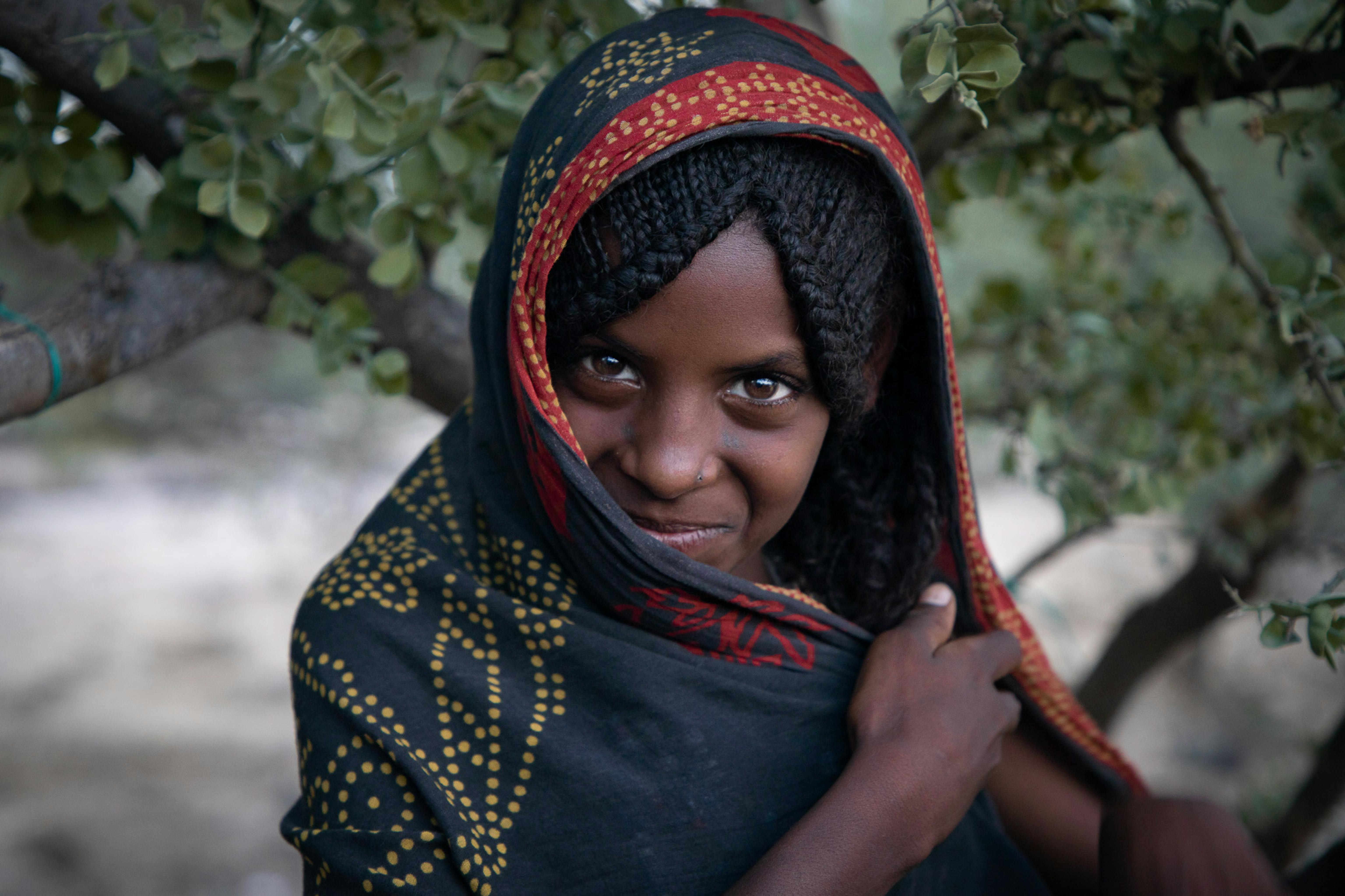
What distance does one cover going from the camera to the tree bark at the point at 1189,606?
2482 mm

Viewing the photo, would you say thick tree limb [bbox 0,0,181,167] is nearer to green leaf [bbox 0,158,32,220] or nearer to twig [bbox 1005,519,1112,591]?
green leaf [bbox 0,158,32,220]

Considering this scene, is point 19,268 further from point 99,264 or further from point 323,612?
point 323,612

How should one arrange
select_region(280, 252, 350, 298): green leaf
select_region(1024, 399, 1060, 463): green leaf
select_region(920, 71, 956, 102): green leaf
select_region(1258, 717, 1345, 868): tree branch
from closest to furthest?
1. select_region(920, 71, 956, 102): green leaf
2. select_region(280, 252, 350, 298): green leaf
3. select_region(1024, 399, 1060, 463): green leaf
4. select_region(1258, 717, 1345, 868): tree branch

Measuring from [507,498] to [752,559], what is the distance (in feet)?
1.32

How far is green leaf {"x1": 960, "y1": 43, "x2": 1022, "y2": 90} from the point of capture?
1.04 metres

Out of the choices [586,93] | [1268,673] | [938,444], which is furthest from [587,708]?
[1268,673]

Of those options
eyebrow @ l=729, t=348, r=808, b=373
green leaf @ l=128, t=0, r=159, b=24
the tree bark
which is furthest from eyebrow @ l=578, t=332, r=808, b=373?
the tree bark

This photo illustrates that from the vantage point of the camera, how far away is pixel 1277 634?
116cm

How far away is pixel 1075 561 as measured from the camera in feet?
24.1

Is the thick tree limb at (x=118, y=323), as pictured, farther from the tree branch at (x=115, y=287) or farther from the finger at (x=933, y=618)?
the finger at (x=933, y=618)

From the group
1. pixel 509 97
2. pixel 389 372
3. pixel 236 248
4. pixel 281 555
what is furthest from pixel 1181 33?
pixel 281 555

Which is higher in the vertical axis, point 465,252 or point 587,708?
point 465,252

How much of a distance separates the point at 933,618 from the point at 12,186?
1.44 metres

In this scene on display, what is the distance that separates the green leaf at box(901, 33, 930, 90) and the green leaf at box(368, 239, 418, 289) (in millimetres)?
780
